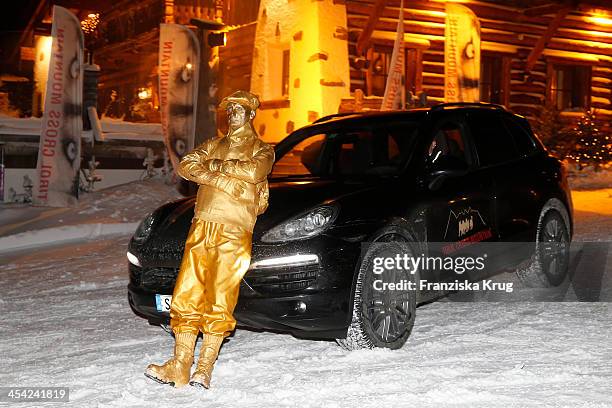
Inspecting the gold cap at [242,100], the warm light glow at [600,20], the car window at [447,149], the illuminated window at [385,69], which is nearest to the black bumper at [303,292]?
the gold cap at [242,100]

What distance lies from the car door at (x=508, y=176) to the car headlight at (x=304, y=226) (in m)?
2.01

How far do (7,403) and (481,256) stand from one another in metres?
3.64

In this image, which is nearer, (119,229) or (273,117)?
(119,229)

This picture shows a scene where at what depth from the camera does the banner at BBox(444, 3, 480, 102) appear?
17781 millimetres

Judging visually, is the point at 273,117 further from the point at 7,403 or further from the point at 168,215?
the point at 7,403

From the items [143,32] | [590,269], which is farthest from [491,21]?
[590,269]

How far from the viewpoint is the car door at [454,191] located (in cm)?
572

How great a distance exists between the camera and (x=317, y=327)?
4809 millimetres

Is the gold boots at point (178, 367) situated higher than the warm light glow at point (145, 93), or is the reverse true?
the warm light glow at point (145, 93)

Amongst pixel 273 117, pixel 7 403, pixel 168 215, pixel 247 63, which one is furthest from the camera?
pixel 247 63

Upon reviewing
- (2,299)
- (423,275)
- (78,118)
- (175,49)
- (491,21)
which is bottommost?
(2,299)

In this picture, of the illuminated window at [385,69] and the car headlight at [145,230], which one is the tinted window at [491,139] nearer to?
the car headlight at [145,230]

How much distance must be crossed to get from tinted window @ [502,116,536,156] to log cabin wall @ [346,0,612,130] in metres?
10.6

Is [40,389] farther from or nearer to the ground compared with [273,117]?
nearer to the ground
